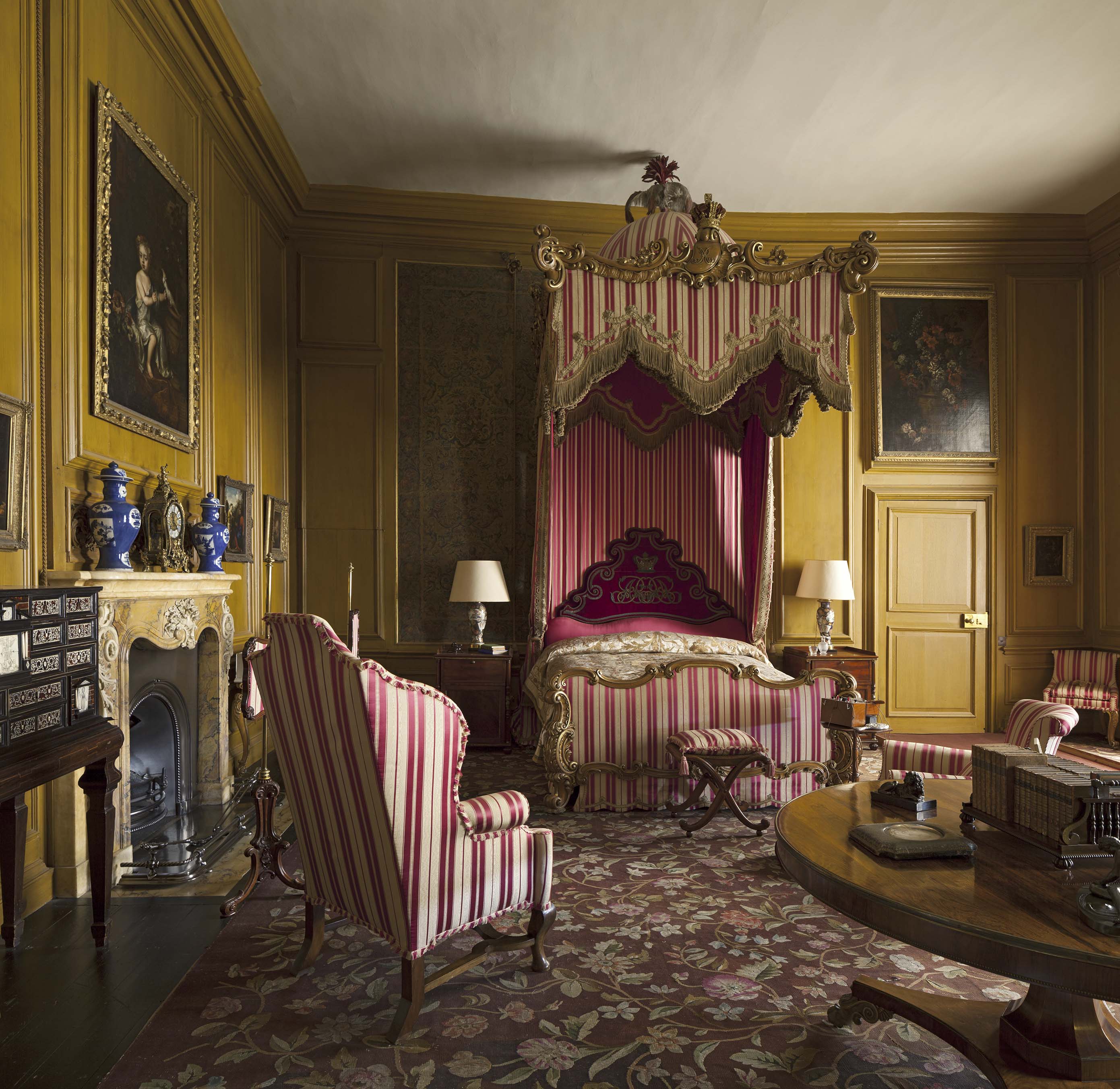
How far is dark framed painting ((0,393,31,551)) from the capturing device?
2801 millimetres

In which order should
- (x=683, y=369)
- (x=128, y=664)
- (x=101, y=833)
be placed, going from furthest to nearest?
(x=683, y=369) < (x=128, y=664) < (x=101, y=833)

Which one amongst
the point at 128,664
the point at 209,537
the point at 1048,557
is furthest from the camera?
the point at 1048,557

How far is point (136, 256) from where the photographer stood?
3730mm

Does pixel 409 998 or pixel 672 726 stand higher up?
pixel 672 726

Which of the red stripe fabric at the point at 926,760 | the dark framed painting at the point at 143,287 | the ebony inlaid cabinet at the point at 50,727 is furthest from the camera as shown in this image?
the red stripe fabric at the point at 926,760

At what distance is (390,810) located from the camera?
6.93ft

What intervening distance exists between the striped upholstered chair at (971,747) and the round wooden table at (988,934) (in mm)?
1181

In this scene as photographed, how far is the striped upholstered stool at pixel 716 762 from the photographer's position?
12.8 feet

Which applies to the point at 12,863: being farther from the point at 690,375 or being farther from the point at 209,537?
the point at 690,375

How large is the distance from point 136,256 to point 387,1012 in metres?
3.40

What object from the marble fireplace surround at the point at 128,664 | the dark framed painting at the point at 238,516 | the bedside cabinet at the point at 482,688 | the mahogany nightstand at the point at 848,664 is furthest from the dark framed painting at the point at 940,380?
the marble fireplace surround at the point at 128,664

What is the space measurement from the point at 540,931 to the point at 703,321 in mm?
3143

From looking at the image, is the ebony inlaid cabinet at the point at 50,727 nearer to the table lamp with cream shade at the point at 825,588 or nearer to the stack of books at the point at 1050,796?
the stack of books at the point at 1050,796

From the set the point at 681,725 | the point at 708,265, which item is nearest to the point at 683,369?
the point at 708,265
